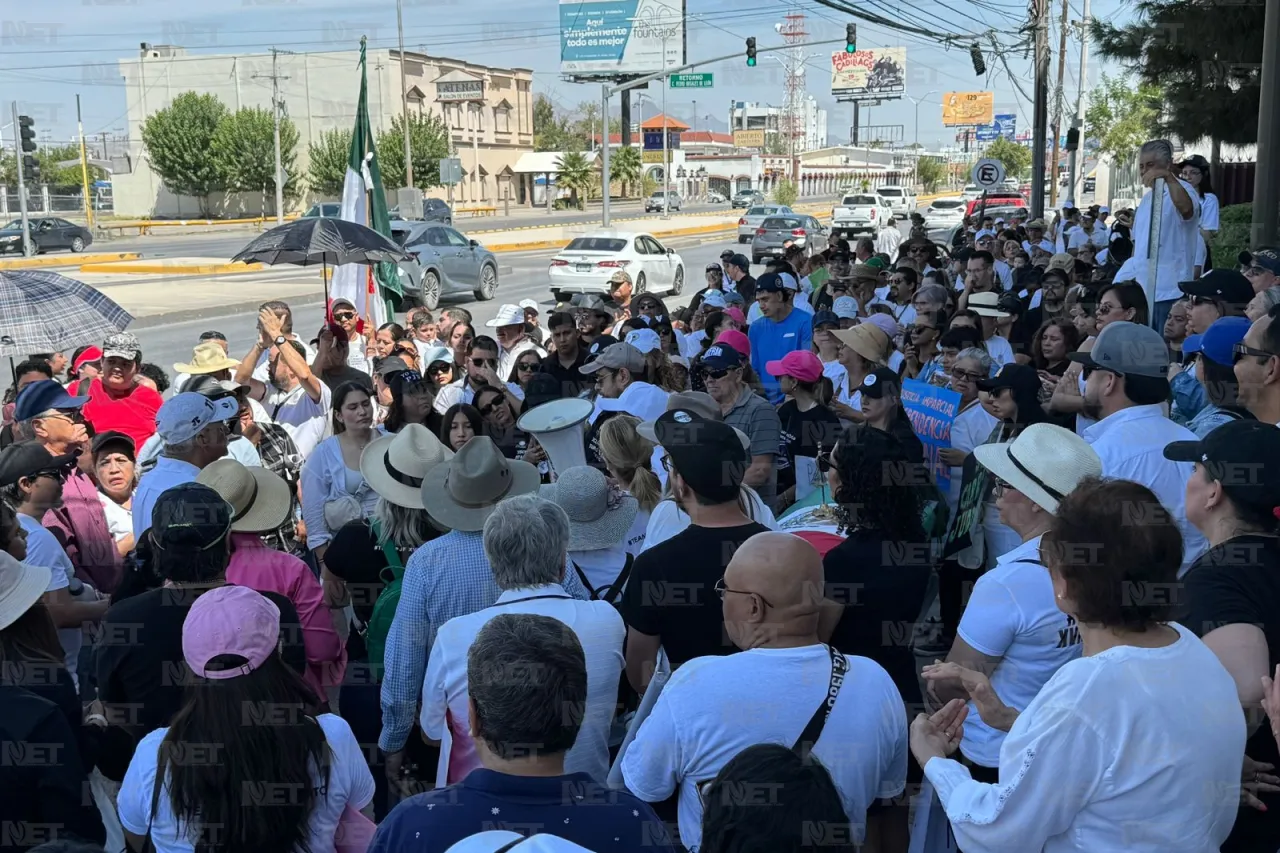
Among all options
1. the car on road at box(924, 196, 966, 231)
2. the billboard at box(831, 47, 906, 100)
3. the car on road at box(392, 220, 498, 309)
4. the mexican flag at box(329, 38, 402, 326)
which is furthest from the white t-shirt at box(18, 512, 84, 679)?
the billboard at box(831, 47, 906, 100)

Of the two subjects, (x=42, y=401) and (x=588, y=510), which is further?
(x=42, y=401)

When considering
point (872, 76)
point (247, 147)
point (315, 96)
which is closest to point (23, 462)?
point (247, 147)

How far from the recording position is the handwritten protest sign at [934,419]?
6500mm

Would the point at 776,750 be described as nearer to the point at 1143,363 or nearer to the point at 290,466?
the point at 1143,363

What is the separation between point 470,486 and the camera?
13.9ft

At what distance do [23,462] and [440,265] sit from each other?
776 inches

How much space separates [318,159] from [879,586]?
225 feet

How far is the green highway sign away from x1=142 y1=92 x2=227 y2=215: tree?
88.7 ft

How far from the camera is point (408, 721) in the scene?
391 centimetres

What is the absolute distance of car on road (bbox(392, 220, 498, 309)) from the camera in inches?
927

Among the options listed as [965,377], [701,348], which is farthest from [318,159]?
[965,377]

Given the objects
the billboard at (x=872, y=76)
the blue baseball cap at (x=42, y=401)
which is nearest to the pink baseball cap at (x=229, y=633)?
the blue baseball cap at (x=42, y=401)

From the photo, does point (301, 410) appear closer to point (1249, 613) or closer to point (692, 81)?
point (1249, 613)

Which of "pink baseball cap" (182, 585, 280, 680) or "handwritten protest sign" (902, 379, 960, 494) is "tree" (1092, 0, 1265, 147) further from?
"pink baseball cap" (182, 585, 280, 680)
